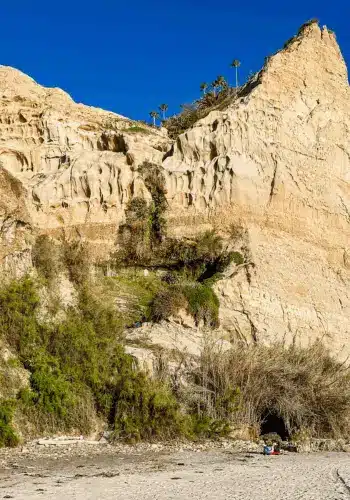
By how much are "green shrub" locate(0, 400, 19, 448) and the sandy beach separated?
71 cm

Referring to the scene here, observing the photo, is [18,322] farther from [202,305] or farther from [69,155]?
[69,155]

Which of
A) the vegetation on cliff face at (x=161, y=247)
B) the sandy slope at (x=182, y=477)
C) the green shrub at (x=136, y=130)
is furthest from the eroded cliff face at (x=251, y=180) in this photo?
the sandy slope at (x=182, y=477)

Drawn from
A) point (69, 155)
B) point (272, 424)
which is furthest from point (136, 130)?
point (272, 424)

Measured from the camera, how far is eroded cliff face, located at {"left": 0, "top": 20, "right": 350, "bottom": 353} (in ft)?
76.1

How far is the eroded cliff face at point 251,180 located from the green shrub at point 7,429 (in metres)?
7.72

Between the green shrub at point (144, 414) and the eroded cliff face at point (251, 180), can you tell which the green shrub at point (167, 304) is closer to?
the eroded cliff face at point (251, 180)

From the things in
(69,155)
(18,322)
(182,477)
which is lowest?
(182,477)

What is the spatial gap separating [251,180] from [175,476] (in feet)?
45.2

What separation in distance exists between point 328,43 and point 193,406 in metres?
19.7

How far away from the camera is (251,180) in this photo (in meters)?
24.6

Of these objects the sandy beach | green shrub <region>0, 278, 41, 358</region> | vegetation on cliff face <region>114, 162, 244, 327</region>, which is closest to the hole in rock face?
the sandy beach

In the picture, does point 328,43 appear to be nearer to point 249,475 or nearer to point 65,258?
point 65,258

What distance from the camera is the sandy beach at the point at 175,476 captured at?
11.9 metres

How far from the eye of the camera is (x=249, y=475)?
545 inches
